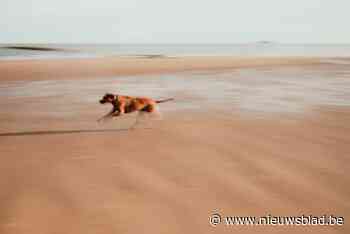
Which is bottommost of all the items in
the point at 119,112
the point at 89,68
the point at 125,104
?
the point at 119,112

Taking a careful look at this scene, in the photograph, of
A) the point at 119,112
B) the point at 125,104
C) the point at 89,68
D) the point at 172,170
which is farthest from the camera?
the point at 89,68

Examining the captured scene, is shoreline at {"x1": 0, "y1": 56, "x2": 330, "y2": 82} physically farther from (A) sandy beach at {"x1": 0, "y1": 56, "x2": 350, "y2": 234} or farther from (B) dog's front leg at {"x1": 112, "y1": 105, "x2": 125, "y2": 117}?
(A) sandy beach at {"x1": 0, "y1": 56, "x2": 350, "y2": 234}

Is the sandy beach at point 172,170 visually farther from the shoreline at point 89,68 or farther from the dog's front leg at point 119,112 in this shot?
the shoreline at point 89,68

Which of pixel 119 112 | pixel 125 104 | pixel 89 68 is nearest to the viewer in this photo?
pixel 119 112

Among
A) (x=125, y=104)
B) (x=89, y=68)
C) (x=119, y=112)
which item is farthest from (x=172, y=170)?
(x=89, y=68)

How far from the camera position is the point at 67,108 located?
9242 millimetres

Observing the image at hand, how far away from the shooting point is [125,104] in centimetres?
771

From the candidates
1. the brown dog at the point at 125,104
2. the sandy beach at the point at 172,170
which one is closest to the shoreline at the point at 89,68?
the brown dog at the point at 125,104

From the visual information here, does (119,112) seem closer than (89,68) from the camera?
Yes

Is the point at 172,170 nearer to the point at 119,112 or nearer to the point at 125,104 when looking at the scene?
the point at 119,112

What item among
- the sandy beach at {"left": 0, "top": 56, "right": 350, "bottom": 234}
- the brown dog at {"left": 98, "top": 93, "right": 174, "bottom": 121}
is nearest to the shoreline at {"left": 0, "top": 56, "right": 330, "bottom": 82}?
the brown dog at {"left": 98, "top": 93, "right": 174, "bottom": 121}

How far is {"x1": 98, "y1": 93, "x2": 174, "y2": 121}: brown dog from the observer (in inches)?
299

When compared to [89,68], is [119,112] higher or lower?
lower

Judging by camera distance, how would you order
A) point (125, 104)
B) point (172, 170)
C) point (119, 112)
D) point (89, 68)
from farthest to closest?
point (89, 68), point (125, 104), point (119, 112), point (172, 170)
